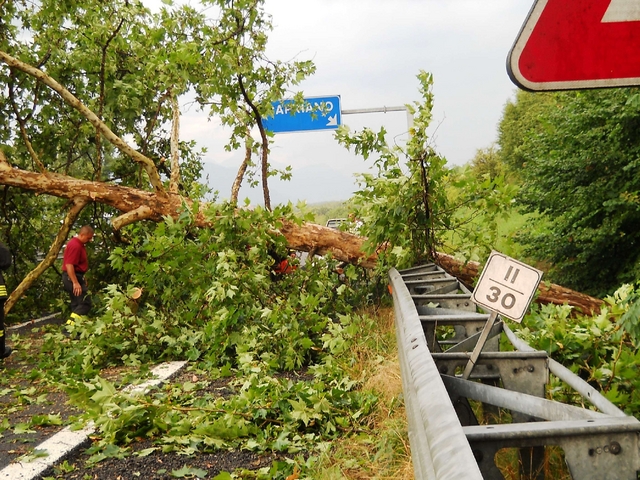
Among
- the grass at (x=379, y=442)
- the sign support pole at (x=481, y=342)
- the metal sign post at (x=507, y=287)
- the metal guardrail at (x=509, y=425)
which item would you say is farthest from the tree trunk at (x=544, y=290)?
the metal sign post at (x=507, y=287)

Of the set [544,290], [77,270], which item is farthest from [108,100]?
[544,290]

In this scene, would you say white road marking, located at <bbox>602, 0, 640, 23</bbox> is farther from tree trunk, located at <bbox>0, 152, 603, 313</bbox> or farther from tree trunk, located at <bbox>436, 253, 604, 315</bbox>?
Answer: tree trunk, located at <bbox>436, 253, 604, 315</bbox>

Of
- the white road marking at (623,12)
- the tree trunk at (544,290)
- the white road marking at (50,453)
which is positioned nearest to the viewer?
the white road marking at (623,12)

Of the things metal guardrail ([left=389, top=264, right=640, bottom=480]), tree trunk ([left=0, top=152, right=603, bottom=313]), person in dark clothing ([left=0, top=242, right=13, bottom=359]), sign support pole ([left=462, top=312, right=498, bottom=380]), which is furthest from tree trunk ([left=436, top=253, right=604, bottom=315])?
person in dark clothing ([left=0, top=242, right=13, bottom=359])

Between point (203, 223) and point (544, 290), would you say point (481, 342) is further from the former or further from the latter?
point (203, 223)

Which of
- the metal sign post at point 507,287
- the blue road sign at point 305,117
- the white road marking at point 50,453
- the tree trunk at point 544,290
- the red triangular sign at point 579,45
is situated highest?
the blue road sign at point 305,117

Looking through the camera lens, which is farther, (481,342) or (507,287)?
(481,342)

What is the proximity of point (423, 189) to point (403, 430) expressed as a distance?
3.21m

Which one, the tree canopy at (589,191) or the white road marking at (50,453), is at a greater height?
the tree canopy at (589,191)

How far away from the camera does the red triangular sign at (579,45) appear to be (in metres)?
1.71

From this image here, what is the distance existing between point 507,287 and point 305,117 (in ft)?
30.5

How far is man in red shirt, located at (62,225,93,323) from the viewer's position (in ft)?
31.9

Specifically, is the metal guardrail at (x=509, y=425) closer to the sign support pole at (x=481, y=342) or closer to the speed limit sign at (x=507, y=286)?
the sign support pole at (x=481, y=342)

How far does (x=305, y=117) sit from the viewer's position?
11.3 meters
